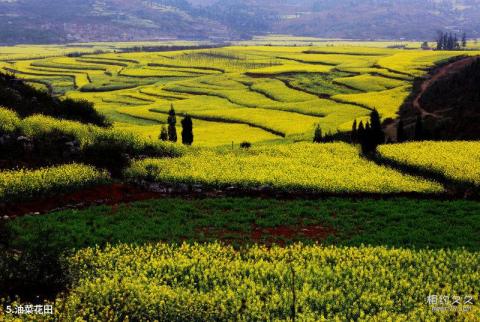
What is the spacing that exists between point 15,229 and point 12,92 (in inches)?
1369

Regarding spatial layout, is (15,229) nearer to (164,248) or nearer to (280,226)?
(164,248)

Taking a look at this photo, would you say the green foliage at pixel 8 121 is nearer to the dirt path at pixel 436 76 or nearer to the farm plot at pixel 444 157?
the farm plot at pixel 444 157

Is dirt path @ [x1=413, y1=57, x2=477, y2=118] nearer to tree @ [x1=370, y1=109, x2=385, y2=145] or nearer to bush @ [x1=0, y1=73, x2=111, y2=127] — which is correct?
tree @ [x1=370, y1=109, x2=385, y2=145]

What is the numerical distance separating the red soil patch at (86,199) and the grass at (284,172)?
9.84 feet

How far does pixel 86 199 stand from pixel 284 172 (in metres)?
18.6

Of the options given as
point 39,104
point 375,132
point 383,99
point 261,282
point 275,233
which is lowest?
point 275,233

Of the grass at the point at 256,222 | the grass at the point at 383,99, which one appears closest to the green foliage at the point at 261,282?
the grass at the point at 256,222

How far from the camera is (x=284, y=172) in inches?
2008

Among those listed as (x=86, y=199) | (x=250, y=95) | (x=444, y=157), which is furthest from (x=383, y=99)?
(x=86, y=199)

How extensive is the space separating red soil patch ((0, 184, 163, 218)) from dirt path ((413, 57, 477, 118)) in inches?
3133

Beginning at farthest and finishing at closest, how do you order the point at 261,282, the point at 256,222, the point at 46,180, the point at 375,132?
the point at 375,132, the point at 46,180, the point at 256,222, the point at 261,282

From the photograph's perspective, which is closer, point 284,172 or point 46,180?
point 46,180

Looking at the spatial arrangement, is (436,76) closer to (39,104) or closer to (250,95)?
(250,95)

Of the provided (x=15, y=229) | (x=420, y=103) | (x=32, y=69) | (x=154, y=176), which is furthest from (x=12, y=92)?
(x=32, y=69)
